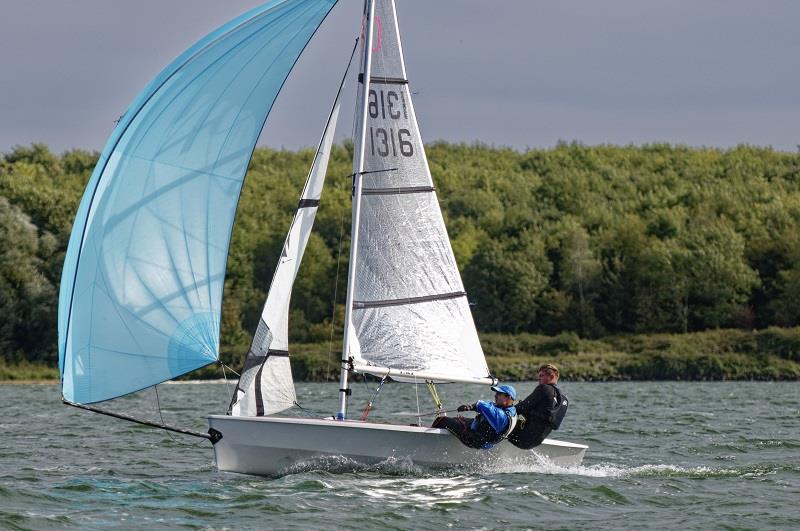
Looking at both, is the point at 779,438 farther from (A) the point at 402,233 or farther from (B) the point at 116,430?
(B) the point at 116,430

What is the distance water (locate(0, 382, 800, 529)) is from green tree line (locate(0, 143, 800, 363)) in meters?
37.4

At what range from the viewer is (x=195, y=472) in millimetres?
A: 18141

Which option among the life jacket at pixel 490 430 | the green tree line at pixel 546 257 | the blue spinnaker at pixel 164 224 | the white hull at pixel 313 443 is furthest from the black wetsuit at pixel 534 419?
the green tree line at pixel 546 257

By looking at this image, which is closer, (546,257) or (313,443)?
(313,443)

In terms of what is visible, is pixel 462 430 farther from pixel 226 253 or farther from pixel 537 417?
pixel 226 253

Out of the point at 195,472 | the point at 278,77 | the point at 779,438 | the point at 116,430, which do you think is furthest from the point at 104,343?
the point at 779,438

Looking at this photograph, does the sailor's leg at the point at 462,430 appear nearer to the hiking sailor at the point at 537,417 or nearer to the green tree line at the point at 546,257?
the hiking sailor at the point at 537,417

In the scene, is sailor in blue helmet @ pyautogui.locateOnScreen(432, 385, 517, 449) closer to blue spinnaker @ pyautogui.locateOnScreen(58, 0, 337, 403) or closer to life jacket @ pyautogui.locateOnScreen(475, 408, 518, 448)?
life jacket @ pyautogui.locateOnScreen(475, 408, 518, 448)

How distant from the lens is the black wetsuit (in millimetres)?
16984

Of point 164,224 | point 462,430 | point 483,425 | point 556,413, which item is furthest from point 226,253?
point 556,413

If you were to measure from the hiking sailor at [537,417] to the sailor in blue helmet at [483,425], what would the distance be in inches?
11.6

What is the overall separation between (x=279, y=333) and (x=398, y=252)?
195 centimetres

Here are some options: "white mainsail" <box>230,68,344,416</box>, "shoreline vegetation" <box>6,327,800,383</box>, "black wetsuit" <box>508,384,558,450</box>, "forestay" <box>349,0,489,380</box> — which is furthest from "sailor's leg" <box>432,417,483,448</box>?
"shoreline vegetation" <box>6,327,800,383</box>

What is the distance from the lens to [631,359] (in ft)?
186
